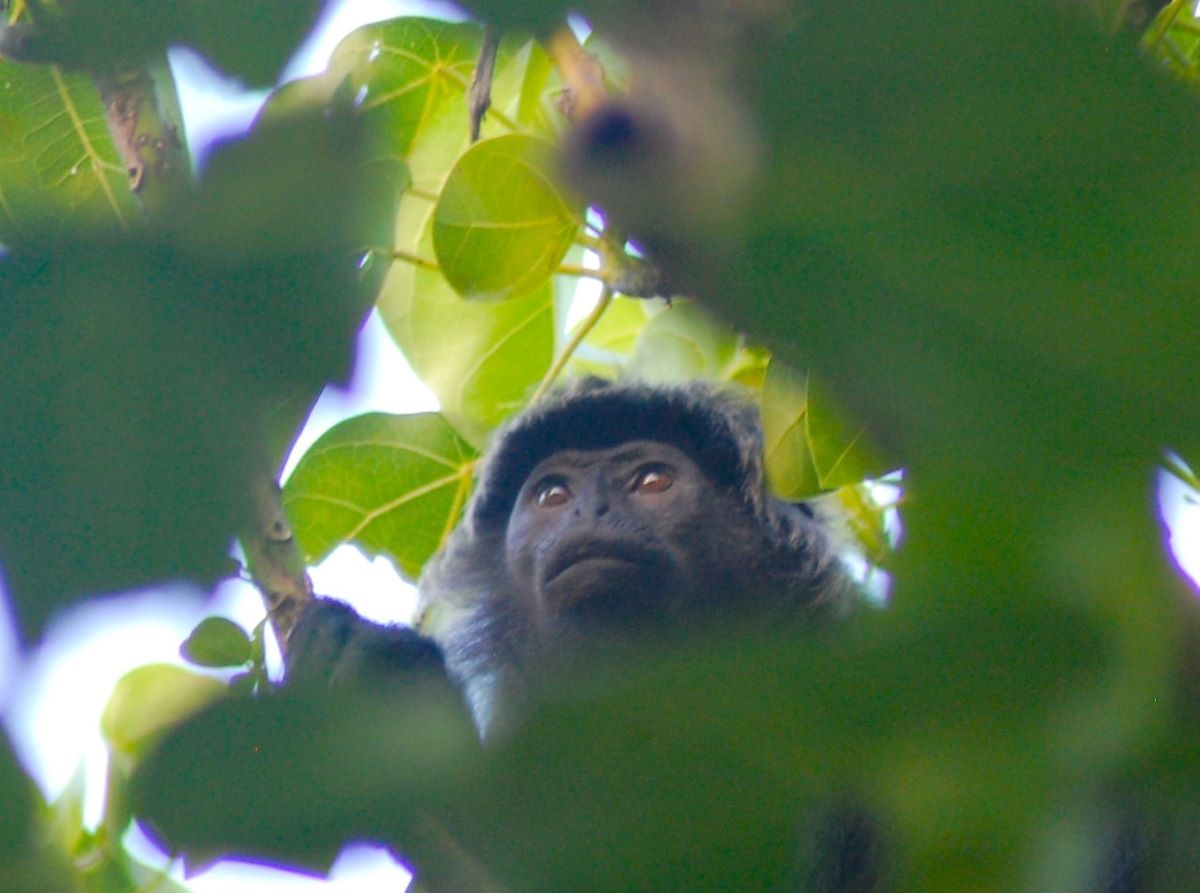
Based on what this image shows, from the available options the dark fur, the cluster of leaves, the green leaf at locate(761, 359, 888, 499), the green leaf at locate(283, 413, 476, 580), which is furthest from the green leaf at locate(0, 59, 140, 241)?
the dark fur

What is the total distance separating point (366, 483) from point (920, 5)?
11.6 ft

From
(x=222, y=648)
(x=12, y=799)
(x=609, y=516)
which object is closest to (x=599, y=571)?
(x=609, y=516)

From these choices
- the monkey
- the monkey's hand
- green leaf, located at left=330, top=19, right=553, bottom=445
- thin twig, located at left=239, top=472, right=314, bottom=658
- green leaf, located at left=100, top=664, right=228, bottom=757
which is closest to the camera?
green leaf, located at left=100, top=664, right=228, bottom=757

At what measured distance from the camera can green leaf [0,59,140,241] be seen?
18.4 inches

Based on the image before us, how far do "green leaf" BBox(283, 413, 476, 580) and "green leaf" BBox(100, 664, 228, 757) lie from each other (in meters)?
2.55

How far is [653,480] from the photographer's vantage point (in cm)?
489

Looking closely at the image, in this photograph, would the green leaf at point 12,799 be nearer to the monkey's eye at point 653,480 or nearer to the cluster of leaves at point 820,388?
the cluster of leaves at point 820,388

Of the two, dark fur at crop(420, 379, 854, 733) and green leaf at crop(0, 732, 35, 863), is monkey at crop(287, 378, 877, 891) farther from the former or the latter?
green leaf at crop(0, 732, 35, 863)

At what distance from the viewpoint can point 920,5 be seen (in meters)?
0.36

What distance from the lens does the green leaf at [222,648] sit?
29.8 inches

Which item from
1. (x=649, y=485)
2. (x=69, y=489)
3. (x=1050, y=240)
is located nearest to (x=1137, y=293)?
(x=1050, y=240)

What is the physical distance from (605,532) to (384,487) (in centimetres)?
81

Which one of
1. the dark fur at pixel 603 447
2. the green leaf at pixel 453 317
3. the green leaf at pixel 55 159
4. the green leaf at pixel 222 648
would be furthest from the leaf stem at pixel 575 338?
the green leaf at pixel 222 648

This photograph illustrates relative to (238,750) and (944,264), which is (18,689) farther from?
(944,264)
